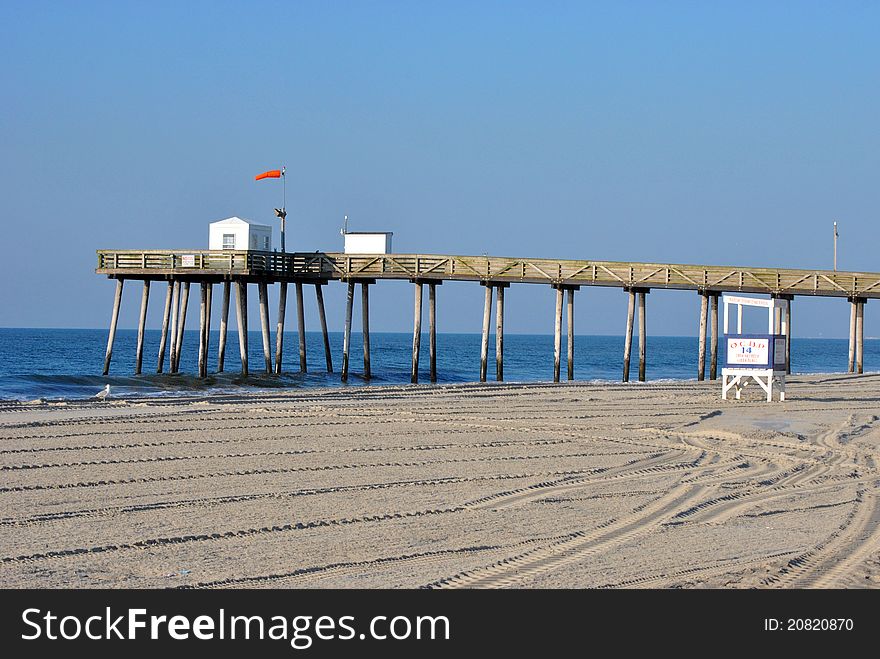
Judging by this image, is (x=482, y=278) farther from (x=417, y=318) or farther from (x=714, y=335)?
(x=714, y=335)

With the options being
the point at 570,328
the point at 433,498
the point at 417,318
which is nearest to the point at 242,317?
the point at 417,318

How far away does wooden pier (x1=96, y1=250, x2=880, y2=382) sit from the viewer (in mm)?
35562

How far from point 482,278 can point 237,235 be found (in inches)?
320

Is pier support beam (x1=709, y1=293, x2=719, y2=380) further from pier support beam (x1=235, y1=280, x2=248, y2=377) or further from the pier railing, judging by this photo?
pier support beam (x1=235, y1=280, x2=248, y2=377)

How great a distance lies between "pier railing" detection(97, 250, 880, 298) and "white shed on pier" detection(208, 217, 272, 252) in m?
0.97

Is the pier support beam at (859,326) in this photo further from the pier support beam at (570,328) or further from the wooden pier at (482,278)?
the pier support beam at (570,328)

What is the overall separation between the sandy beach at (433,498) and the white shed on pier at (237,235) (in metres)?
16.2

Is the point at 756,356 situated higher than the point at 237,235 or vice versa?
the point at 237,235

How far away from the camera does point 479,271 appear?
35.9 m
